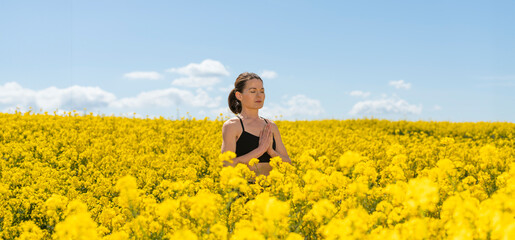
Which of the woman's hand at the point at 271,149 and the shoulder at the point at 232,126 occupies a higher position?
the shoulder at the point at 232,126

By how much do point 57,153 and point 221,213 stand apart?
7.78 meters

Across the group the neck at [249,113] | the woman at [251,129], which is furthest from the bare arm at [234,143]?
the neck at [249,113]

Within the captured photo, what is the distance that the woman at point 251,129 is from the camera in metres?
4.91

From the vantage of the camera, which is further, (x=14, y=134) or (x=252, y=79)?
(x=14, y=134)

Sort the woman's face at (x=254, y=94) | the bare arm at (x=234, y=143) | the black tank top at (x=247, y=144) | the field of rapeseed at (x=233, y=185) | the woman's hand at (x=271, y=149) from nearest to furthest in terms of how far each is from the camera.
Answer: the field of rapeseed at (x=233, y=185) → the bare arm at (x=234, y=143) → the woman's hand at (x=271, y=149) → the woman's face at (x=254, y=94) → the black tank top at (x=247, y=144)

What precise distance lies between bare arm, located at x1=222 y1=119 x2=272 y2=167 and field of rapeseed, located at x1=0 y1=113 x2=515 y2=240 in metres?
0.30

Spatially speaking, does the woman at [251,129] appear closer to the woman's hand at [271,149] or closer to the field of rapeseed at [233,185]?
the woman's hand at [271,149]

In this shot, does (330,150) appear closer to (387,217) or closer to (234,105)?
(234,105)

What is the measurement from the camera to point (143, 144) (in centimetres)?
1059

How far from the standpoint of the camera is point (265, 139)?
4.79m

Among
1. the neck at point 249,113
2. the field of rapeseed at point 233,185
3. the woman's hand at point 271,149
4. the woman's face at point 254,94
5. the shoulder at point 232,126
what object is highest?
the woman's face at point 254,94

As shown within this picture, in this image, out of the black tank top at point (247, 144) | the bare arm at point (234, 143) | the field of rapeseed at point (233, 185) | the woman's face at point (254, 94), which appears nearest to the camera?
the field of rapeseed at point (233, 185)

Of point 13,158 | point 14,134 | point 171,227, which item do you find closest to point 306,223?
point 171,227

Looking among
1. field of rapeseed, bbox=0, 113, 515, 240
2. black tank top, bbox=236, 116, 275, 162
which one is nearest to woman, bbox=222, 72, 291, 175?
black tank top, bbox=236, 116, 275, 162
